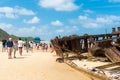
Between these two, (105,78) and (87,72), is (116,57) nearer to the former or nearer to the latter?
(87,72)

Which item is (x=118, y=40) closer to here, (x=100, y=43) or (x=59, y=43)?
(x=100, y=43)

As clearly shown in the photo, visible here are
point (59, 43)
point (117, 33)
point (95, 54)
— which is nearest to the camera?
point (95, 54)

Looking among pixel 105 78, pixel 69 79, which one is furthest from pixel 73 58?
pixel 105 78

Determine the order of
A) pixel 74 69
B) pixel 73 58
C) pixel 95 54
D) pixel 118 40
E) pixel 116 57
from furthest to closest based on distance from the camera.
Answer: pixel 73 58 < pixel 95 54 < pixel 118 40 < pixel 116 57 < pixel 74 69

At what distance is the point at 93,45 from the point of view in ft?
52.3

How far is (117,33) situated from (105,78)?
1201cm

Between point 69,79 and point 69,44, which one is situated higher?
point 69,44

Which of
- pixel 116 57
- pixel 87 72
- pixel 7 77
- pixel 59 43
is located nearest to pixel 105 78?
Answer: pixel 87 72

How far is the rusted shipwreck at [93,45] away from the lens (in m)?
14.4

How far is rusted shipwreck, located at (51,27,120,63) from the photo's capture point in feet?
47.2

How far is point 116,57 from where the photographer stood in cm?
1376

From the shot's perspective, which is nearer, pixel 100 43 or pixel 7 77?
pixel 7 77

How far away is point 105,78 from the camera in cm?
838

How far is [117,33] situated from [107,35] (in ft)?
2.33
